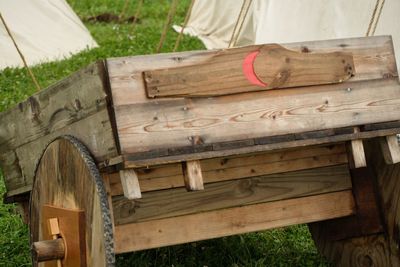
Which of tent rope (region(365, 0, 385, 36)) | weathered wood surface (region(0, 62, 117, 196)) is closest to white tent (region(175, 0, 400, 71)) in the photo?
tent rope (region(365, 0, 385, 36))

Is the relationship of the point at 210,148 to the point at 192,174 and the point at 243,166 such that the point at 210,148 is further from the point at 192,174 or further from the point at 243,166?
the point at 243,166

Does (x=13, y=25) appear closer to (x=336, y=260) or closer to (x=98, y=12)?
(x=98, y=12)

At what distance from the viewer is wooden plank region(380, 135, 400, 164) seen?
3447 millimetres

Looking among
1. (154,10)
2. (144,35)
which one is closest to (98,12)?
(154,10)

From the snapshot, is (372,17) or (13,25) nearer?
(372,17)

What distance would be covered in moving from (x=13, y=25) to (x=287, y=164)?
25.4 ft

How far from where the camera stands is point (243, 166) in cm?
367

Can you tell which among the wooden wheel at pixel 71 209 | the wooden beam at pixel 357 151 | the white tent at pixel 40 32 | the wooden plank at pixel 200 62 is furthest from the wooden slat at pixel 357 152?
the white tent at pixel 40 32

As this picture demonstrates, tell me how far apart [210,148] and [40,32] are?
27.7 ft

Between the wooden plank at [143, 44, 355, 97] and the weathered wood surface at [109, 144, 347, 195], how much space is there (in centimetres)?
47

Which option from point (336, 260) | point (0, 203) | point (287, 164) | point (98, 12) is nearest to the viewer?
point (287, 164)

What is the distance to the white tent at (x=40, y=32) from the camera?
34.4 ft

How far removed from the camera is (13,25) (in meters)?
10.8

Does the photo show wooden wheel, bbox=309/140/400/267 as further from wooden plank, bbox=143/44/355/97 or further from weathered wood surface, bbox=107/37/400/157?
wooden plank, bbox=143/44/355/97
